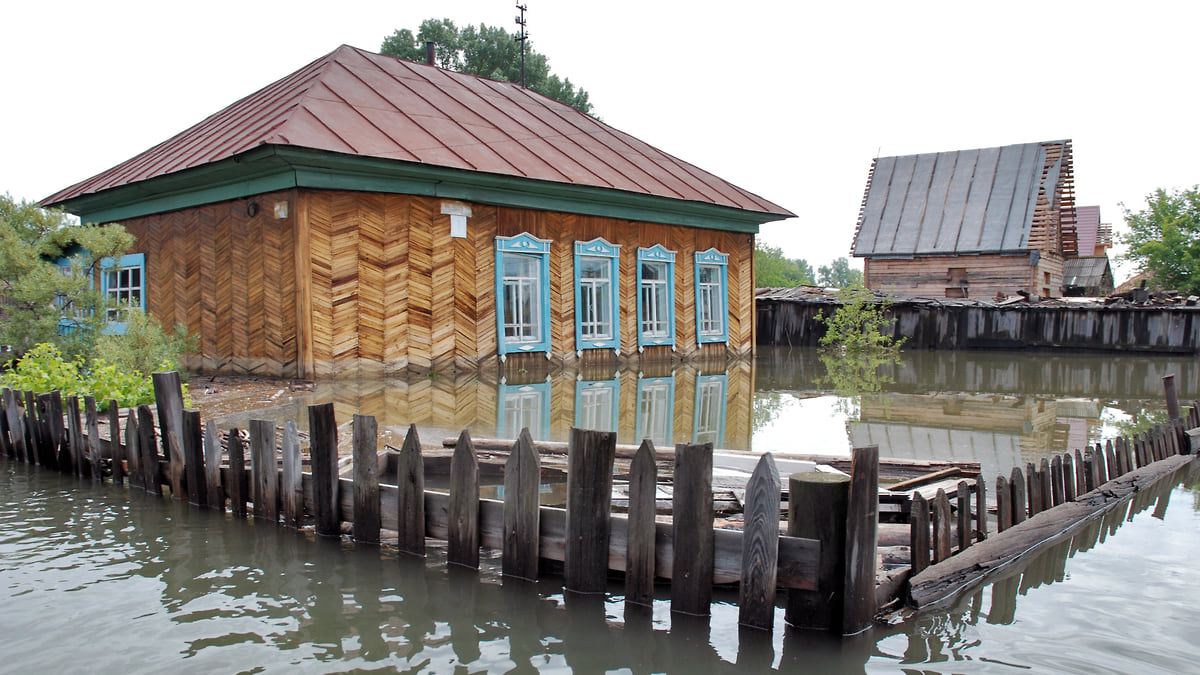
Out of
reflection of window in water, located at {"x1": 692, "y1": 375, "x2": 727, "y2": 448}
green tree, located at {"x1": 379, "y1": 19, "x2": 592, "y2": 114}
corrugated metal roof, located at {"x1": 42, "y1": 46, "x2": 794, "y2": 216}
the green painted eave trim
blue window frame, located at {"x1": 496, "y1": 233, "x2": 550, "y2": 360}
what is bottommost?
reflection of window in water, located at {"x1": 692, "y1": 375, "x2": 727, "y2": 448}

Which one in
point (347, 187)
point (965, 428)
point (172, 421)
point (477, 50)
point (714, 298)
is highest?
point (477, 50)

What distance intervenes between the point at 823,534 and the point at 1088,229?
53.9m

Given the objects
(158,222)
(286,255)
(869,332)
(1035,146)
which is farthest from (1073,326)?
(158,222)

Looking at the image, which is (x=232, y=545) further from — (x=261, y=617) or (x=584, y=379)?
(x=584, y=379)

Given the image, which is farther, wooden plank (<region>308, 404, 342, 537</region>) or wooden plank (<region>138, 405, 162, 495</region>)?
wooden plank (<region>138, 405, 162, 495</region>)

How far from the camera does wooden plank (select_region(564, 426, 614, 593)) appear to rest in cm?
414

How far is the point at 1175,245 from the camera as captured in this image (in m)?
41.4

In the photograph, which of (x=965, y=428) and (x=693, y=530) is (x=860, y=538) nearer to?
(x=693, y=530)

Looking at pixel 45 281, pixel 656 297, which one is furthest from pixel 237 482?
pixel 656 297

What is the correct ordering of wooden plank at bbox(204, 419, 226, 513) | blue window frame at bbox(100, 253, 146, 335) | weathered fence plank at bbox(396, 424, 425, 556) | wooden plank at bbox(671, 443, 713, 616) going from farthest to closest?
1. blue window frame at bbox(100, 253, 146, 335)
2. wooden plank at bbox(204, 419, 226, 513)
3. weathered fence plank at bbox(396, 424, 425, 556)
4. wooden plank at bbox(671, 443, 713, 616)

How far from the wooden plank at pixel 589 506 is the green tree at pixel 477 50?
39.1 metres

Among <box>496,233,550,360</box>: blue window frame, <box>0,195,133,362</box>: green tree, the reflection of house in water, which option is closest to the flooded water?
the reflection of house in water

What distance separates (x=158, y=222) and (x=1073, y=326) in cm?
2177

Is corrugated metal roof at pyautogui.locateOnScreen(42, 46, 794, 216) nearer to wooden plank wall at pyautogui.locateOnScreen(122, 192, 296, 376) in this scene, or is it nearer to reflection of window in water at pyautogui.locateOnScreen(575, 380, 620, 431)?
wooden plank wall at pyautogui.locateOnScreen(122, 192, 296, 376)
